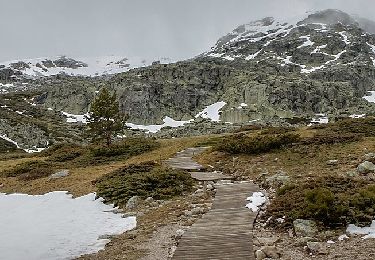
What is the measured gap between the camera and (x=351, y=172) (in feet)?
62.7

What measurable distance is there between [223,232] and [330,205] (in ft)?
11.9

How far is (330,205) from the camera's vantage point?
13.5 metres

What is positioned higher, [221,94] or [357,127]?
[221,94]

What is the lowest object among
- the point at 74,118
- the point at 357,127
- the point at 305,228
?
the point at 305,228

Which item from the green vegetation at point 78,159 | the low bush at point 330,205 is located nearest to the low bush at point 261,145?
the green vegetation at point 78,159

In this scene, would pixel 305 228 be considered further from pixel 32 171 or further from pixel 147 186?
pixel 32 171

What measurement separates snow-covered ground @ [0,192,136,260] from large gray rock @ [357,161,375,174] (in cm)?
1081

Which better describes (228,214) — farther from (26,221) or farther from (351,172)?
(26,221)

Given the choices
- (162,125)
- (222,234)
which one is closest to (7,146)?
(162,125)

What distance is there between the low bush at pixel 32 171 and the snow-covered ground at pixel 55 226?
762 centimetres

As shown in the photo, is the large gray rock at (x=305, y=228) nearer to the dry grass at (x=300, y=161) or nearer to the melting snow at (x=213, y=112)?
the dry grass at (x=300, y=161)

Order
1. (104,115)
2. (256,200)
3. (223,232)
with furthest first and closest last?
(104,115)
(256,200)
(223,232)

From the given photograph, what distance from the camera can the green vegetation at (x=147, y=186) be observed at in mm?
20328

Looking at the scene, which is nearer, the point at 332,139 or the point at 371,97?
the point at 332,139
